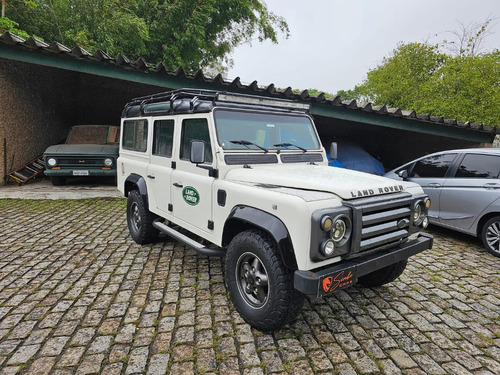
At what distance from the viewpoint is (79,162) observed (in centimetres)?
832

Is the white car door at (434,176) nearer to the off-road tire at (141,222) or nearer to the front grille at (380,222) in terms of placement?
the front grille at (380,222)

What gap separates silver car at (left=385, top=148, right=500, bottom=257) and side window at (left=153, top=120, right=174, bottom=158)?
4.45 meters

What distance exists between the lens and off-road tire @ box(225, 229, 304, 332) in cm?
232

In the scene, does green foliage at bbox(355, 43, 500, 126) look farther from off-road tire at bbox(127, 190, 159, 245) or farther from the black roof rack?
off-road tire at bbox(127, 190, 159, 245)

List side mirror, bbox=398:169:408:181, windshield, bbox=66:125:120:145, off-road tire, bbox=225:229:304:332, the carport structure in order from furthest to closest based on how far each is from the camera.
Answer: windshield, bbox=66:125:120:145 < the carport structure < side mirror, bbox=398:169:408:181 < off-road tire, bbox=225:229:304:332

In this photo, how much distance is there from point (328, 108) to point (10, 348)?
8.30 meters

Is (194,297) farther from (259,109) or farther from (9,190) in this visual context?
(9,190)

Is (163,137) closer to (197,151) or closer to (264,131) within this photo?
(197,151)

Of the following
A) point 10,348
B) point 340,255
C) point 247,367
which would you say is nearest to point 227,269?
point 247,367

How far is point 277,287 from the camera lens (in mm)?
2311

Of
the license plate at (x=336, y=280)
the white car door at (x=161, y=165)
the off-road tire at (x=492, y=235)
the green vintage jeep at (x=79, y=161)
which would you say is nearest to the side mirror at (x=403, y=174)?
the off-road tire at (x=492, y=235)

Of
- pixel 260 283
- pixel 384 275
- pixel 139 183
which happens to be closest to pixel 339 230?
pixel 260 283

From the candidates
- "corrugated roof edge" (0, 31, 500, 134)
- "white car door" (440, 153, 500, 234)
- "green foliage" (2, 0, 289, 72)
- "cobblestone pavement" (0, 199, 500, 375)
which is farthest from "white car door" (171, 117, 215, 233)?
"green foliage" (2, 0, 289, 72)

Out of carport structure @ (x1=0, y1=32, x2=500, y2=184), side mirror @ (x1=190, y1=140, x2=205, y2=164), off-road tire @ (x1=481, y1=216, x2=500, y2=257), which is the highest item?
carport structure @ (x1=0, y1=32, x2=500, y2=184)
